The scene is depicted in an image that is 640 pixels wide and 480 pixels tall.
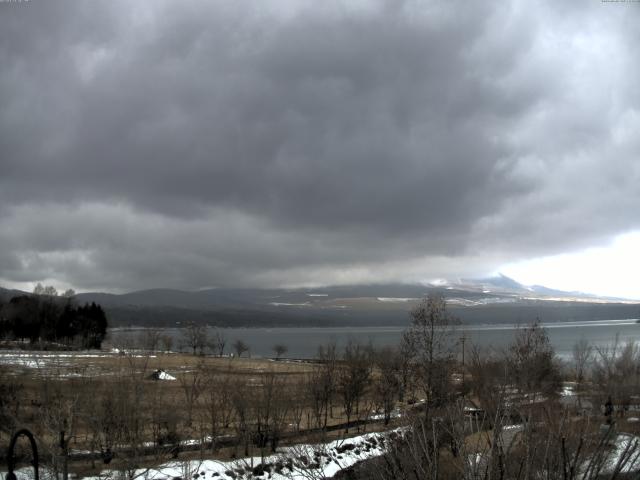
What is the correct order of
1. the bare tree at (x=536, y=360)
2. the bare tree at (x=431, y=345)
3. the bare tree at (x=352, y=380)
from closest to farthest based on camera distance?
the bare tree at (x=431, y=345)
the bare tree at (x=536, y=360)
the bare tree at (x=352, y=380)

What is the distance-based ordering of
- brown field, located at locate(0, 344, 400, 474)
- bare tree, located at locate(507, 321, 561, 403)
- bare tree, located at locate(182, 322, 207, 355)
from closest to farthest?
1. brown field, located at locate(0, 344, 400, 474)
2. bare tree, located at locate(507, 321, 561, 403)
3. bare tree, located at locate(182, 322, 207, 355)

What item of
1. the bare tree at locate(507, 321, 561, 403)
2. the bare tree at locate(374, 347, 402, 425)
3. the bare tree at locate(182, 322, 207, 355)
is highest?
the bare tree at locate(507, 321, 561, 403)

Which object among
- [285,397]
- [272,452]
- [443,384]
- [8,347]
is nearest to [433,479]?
[272,452]

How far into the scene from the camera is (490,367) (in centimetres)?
5581

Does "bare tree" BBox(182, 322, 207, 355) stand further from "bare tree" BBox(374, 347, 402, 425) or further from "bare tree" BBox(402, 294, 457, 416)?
"bare tree" BBox(402, 294, 457, 416)

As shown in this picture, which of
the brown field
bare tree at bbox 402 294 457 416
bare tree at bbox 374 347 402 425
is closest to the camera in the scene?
the brown field

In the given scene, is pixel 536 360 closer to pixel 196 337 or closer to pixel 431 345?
pixel 431 345

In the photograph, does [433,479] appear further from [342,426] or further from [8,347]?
[8,347]

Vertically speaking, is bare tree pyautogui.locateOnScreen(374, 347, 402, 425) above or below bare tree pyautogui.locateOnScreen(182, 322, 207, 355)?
above

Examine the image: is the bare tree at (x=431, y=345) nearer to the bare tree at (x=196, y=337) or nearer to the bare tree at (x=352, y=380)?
the bare tree at (x=352, y=380)

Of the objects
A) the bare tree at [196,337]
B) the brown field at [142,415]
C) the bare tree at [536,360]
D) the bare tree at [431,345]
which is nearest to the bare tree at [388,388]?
the brown field at [142,415]

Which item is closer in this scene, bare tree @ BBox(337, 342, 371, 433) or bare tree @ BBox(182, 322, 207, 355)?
bare tree @ BBox(337, 342, 371, 433)

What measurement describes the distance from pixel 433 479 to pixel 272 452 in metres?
31.9

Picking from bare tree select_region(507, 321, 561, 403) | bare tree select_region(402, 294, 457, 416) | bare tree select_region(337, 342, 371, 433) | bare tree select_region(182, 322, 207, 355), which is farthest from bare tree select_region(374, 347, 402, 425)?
bare tree select_region(182, 322, 207, 355)
